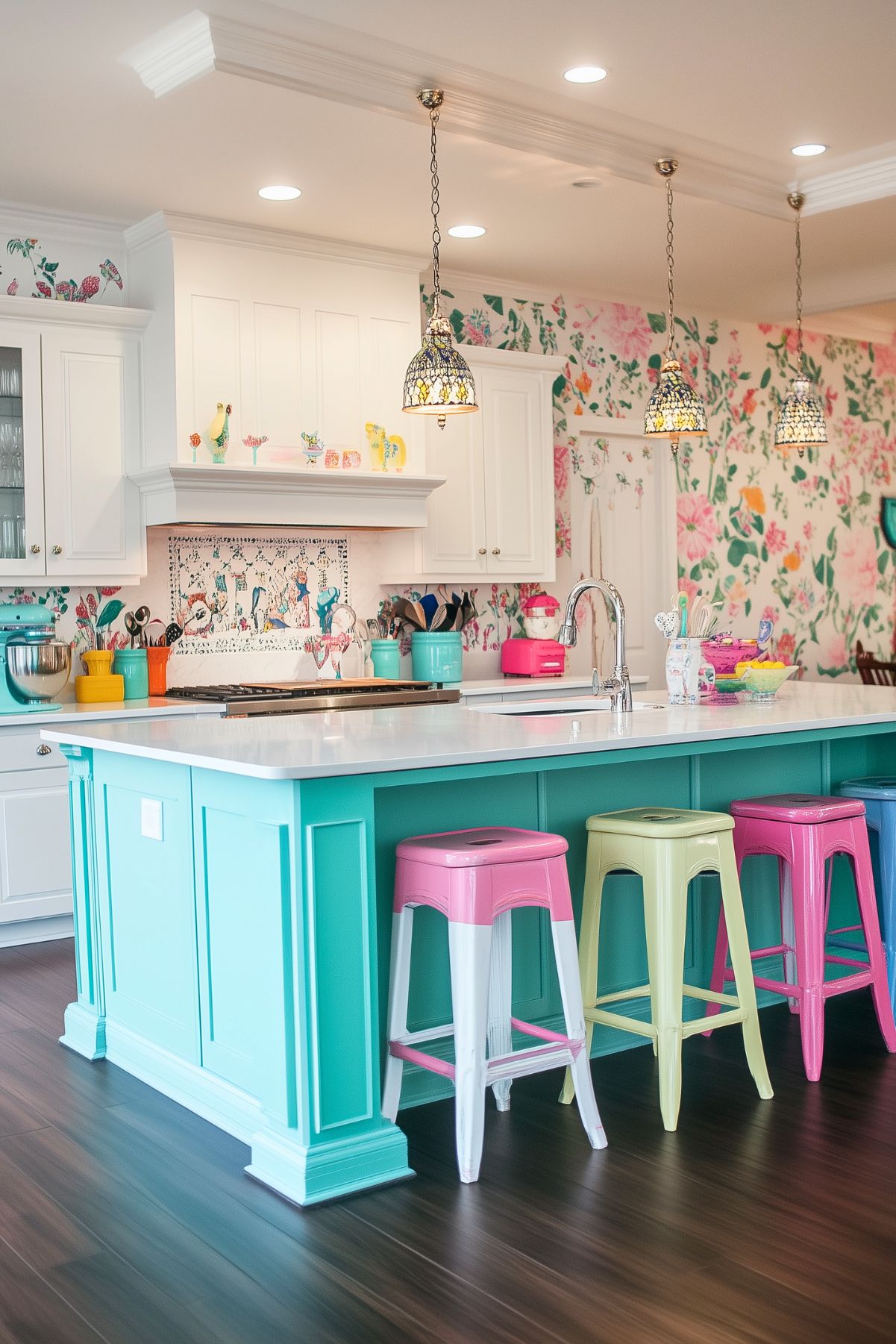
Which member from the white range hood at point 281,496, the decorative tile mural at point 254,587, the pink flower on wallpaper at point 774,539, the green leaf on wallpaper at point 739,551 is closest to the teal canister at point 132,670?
the decorative tile mural at point 254,587

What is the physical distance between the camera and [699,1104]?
2869 mm

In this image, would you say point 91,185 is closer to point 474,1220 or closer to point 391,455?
point 391,455

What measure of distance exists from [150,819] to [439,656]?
291cm

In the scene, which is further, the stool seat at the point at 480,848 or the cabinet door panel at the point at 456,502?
the cabinet door panel at the point at 456,502

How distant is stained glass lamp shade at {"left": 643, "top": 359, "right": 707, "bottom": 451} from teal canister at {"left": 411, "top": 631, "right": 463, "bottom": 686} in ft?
5.95

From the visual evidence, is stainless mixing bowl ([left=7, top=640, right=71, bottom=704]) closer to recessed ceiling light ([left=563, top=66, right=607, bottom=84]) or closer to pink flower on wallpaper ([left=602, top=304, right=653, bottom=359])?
recessed ceiling light ([left=563, top=66, right=607, bottom=84])

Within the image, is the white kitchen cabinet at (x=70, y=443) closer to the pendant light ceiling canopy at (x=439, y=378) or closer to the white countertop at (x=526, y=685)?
the white countertop at (x=526, y=685)

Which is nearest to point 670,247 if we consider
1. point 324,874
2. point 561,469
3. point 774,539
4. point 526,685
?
point 561,469

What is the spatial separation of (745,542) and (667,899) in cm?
487

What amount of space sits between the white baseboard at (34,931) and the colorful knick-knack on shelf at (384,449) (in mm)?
2176

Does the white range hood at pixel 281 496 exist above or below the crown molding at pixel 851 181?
below

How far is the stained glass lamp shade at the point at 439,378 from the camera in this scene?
148 inches

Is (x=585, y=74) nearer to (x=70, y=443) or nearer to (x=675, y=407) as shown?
(x=675, y=407)

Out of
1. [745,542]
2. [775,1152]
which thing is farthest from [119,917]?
[745,542]
